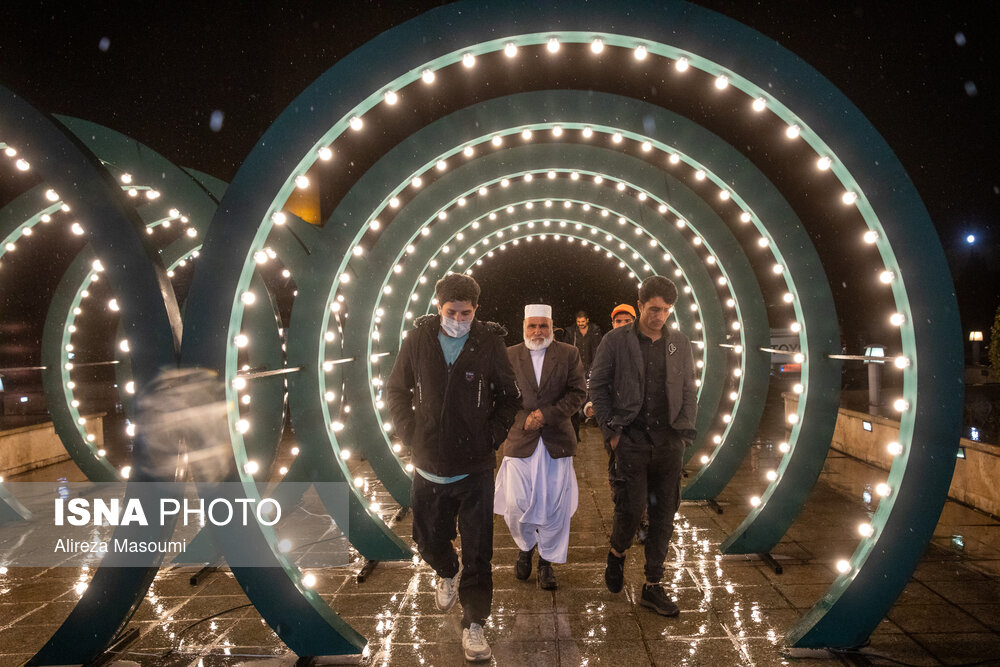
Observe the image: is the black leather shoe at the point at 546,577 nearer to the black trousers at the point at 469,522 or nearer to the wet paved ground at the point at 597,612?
the wet paved ground at the point at 597,612

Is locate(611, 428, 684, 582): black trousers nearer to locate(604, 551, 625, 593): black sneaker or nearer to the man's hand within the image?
locate(604, 551, 625, 593): black sneaker

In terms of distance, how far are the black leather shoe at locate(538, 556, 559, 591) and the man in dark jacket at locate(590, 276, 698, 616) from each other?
59cm

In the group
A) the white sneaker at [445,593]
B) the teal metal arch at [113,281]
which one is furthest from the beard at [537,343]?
the teal metal arch at [113,281]

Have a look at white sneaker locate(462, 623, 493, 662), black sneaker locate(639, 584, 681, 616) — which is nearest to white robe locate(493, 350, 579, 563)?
black sneaker locate(639, 584, 681, 616)

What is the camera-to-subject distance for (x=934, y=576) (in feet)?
15.6

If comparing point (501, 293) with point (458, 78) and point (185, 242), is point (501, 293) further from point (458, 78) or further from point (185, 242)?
point (185, 242)

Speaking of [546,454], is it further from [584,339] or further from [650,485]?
[584,339]

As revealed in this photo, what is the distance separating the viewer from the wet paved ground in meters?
3.79

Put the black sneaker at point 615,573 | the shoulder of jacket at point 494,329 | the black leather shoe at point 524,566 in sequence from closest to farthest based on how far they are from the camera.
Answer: the shoulder of jacket at point 494,329, the black sneaker at point 615,573, the black leather shoe at point 524,566

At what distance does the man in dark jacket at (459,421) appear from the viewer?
12.6 ft

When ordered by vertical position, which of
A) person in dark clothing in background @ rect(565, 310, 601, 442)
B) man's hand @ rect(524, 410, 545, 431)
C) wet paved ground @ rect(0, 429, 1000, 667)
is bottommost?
wet paved ground @ rect(0, 429, 1000, 667)

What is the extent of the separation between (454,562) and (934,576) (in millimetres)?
3706

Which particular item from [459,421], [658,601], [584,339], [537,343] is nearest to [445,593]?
[459,421]

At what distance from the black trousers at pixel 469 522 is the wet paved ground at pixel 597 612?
32 cm
